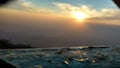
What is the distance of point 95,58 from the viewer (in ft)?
17.5

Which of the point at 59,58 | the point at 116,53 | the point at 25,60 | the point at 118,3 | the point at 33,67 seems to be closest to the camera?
the point at 33,67

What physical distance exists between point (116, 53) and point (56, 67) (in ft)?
6.91

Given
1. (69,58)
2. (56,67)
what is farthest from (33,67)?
(69,58)

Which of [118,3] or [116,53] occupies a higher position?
[118,3]

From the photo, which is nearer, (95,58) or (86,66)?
(86,66)

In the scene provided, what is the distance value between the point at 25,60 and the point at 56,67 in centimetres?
66

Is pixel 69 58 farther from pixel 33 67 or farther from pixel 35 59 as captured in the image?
pixel 33 67

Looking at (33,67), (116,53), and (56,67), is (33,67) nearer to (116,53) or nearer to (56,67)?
(56,67)

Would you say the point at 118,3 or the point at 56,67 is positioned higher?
the point at 118,3

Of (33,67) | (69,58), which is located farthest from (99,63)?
(33,67)

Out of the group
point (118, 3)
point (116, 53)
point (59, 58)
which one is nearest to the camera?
point (59, 58)

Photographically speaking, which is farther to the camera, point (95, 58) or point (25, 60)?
point (95, 58)

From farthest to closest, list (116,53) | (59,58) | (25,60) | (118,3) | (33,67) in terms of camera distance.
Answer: (118,3) → (116,53) → (59,58) → (25,60) → (33,67)

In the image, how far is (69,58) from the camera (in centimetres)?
513
